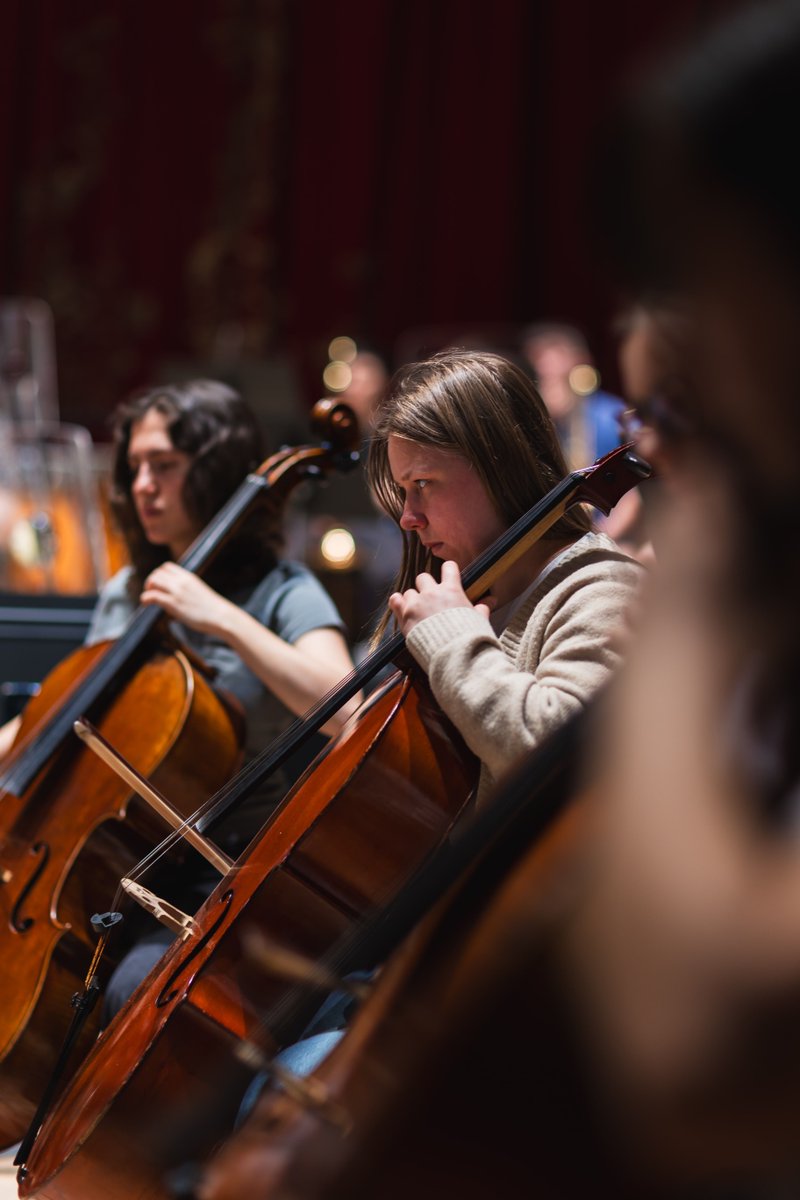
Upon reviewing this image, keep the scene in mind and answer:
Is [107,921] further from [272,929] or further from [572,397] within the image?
[572,397]

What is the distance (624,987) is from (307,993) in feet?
1.69

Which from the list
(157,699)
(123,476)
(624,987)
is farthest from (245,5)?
(624,987)

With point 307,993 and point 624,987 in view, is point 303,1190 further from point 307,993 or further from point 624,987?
point 307,993

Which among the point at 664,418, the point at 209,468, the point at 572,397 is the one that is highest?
the point at 664,418

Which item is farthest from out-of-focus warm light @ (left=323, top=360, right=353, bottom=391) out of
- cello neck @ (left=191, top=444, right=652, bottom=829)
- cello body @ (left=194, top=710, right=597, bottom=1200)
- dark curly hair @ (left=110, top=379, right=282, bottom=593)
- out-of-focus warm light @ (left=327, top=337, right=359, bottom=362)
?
cello body @ (left=194, top=710, right=597, bottom=1200)

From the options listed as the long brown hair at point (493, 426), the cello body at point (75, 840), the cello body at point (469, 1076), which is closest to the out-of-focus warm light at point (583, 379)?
the cello body at point (75, 840)

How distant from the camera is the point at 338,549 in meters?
3.52

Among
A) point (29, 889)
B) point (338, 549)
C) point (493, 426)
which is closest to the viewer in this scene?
point (493, 426)

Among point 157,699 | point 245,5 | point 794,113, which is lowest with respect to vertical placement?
point 157,699

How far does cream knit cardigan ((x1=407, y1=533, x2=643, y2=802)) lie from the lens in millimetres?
1179

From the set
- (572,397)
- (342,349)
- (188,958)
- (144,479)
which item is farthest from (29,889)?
(342,349)

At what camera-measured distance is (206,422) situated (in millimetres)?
2146

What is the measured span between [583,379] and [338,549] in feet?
4.29

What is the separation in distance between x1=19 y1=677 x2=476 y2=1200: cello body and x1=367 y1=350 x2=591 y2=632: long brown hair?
0.93 feet
